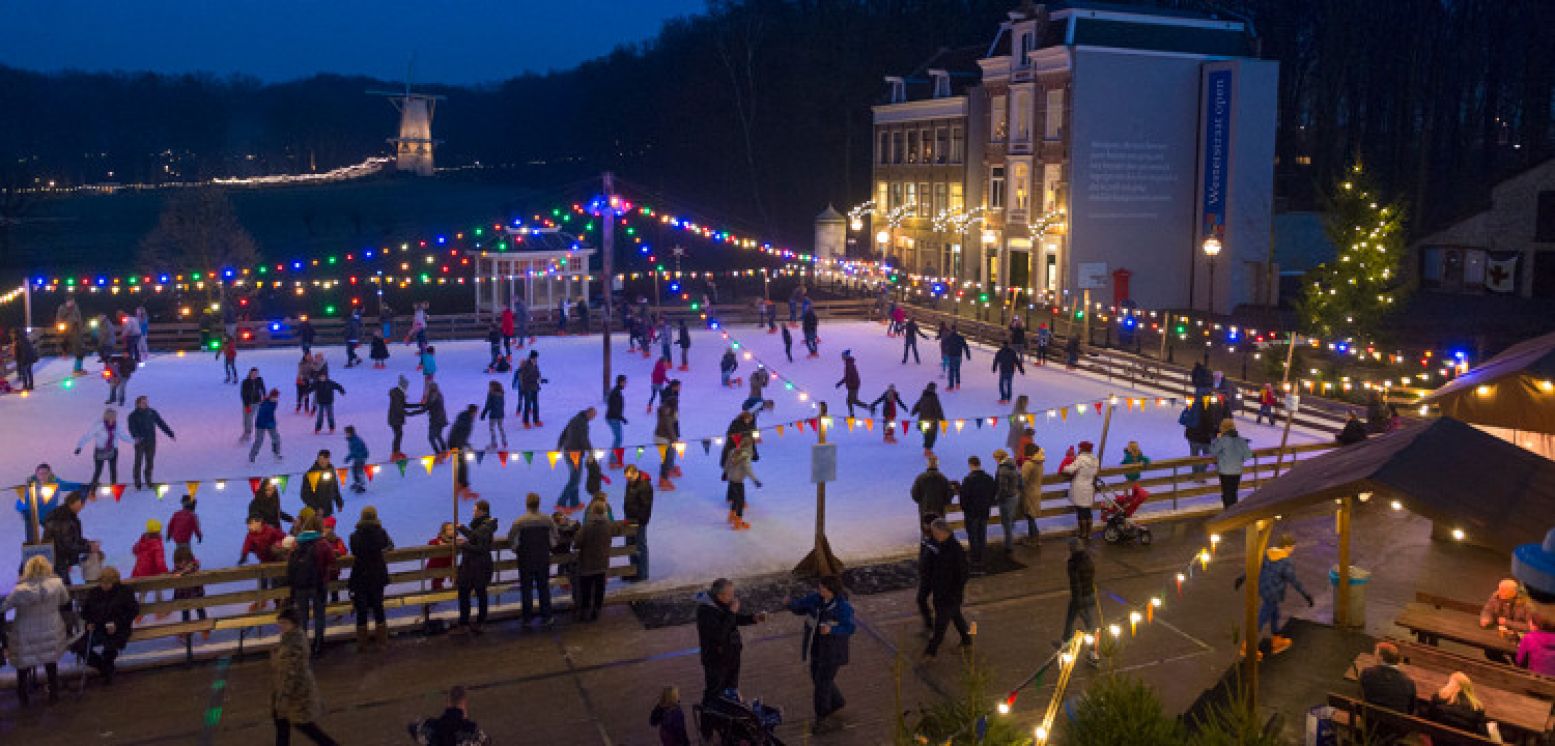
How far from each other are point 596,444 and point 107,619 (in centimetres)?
971

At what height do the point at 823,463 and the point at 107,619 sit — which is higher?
the point at 823,463

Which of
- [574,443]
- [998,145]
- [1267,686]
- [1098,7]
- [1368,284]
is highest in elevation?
[1098,7]

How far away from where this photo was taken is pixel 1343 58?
151 feet

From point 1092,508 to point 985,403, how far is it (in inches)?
365

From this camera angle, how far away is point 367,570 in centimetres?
1038

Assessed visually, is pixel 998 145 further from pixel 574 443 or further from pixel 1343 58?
pixel 574 443

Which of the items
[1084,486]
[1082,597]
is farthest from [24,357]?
[1082,597]

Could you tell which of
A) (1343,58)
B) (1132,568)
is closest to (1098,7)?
(1343,58)

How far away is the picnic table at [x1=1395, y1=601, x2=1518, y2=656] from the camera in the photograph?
914 cm

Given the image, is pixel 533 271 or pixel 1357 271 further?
pixel 533 271

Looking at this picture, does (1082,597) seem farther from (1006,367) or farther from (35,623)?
(1006,367)

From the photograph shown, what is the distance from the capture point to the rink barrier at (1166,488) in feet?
46.0

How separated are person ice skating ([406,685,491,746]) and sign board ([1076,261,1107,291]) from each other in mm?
31094

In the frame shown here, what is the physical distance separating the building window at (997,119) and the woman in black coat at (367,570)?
32.3 m
